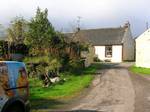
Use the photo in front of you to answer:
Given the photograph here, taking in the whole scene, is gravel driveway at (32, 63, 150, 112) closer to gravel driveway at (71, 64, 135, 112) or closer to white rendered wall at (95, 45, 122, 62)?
gravel driveway at (71, 64, 135, 112)

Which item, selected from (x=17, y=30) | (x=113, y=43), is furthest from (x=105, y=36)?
(x=17, y=30)

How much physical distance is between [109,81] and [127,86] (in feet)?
10.5

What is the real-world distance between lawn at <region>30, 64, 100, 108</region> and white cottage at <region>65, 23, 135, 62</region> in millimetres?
33445

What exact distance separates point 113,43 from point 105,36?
3.25 meters

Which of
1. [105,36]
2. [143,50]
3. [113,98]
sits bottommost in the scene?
[113,98]

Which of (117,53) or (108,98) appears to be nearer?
(108,98)

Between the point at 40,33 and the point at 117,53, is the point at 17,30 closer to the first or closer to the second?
the point at 40,33

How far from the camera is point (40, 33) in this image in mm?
35375

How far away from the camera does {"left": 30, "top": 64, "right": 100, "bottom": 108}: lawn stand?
19.4 meters

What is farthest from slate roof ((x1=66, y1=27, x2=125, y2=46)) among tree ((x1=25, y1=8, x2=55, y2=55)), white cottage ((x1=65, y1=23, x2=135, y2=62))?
tree ((x1=25, y1=8, x2=55, y2=55))

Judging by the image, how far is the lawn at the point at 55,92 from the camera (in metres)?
19.4

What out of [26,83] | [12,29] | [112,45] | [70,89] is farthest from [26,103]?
[112,45]

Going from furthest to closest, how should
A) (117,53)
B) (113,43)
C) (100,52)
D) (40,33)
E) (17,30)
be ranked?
(100,52), (117,53), (113,43), (17,30), (40,33)

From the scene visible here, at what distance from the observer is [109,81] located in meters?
30.5
